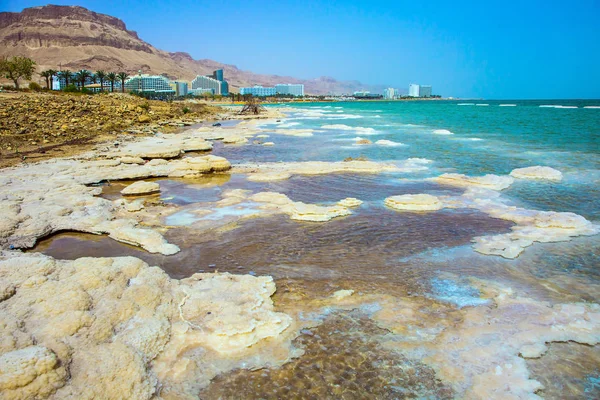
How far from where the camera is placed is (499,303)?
5.55 m

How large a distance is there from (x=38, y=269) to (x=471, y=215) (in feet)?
29.4

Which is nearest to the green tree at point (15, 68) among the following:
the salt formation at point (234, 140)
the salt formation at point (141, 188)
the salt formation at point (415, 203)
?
the salt formation at point (234, 140)

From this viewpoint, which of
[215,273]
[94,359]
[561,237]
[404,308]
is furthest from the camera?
[561,237]

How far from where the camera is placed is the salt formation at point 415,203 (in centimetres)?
1017

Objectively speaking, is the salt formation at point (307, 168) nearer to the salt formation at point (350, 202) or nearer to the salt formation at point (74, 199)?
the salt formation at point (74, 199)

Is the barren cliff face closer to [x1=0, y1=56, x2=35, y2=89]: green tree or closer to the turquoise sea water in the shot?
[x1=0, y1=56, x2=35, y2=89]: green tree

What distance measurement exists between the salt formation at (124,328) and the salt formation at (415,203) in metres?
5.37

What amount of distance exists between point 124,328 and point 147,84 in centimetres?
12732

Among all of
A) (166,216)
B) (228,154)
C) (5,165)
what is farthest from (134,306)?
Answer: (228,154)

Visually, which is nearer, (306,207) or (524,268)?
(524,268)

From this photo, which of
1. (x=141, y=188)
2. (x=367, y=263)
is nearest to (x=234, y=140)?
(x=141, y=188)

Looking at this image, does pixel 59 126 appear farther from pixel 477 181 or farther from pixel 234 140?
pixel 477 181

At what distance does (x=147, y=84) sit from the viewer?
118m

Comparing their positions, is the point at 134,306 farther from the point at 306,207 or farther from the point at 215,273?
the point at 306,207
